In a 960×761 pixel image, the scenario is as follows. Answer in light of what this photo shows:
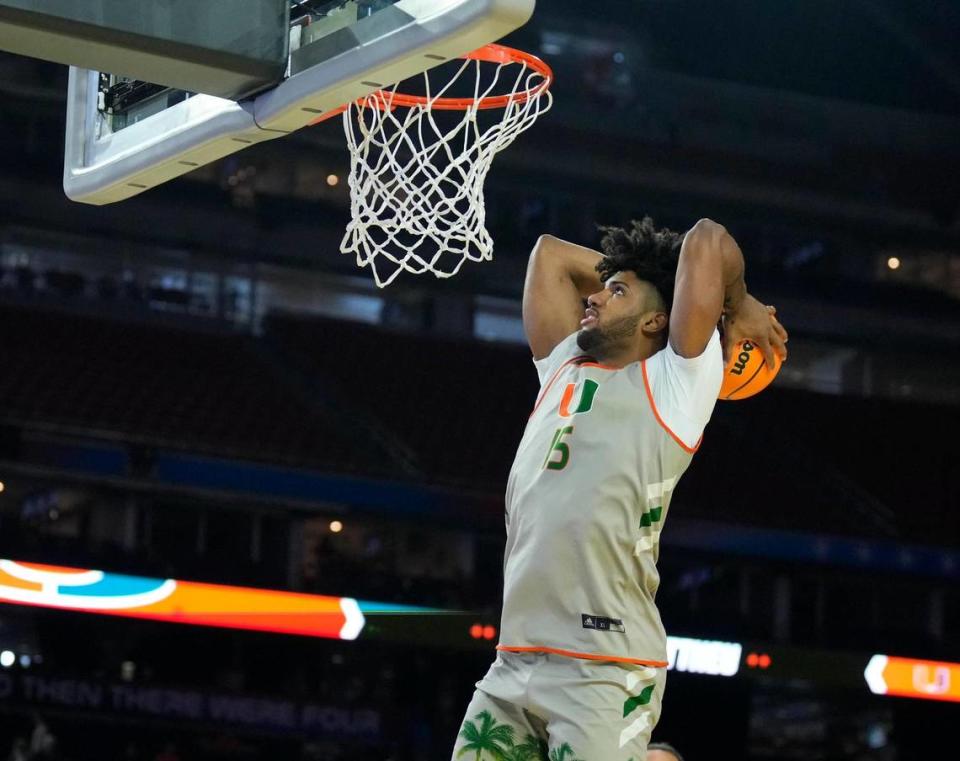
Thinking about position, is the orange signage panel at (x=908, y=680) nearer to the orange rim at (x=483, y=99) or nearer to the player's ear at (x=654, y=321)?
the orange rim at (x=483, y=99)

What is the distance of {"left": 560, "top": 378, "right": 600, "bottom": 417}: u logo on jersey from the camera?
3027 mm

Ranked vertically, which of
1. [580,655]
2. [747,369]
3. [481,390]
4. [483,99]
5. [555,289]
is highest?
[483,99]

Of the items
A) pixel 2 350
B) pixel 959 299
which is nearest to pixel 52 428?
pixel 2 350

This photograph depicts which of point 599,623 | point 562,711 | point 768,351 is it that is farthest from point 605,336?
point 562,711

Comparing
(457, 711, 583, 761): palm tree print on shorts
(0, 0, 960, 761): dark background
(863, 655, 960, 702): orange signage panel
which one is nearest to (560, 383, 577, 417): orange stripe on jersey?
(457, 711, 583, 761): palm tree print on shorts

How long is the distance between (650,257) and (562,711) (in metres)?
0.99

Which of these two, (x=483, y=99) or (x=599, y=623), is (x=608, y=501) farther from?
(x=483, y=99)

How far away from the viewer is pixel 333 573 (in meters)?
10.2

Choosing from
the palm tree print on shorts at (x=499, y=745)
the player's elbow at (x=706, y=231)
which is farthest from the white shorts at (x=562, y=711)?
the player's elbow at (x=706, y=231)

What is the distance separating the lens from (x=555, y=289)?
11.0 ft

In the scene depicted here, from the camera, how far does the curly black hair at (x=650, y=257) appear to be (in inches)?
124

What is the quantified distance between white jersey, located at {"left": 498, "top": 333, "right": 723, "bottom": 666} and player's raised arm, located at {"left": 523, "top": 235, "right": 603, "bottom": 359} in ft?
0.86

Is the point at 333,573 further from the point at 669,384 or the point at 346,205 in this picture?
the point at 669,384

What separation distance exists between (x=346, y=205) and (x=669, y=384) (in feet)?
37.3
